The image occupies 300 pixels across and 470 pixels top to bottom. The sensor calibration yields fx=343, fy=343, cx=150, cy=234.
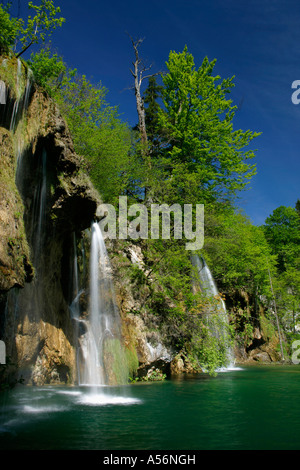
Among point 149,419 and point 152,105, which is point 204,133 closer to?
point 152,105

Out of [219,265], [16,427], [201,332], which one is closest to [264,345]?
[219,265]

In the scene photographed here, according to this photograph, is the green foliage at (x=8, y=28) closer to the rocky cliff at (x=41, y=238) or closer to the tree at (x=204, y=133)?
the rocky cliff at (x=41, y=238)

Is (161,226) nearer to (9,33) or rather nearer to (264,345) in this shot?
(9,33)

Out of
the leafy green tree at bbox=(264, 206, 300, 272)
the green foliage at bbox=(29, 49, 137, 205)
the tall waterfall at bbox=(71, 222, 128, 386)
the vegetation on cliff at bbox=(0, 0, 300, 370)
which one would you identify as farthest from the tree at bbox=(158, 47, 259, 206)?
the leafy green tree at bbox=(264, 206, 300, 272)

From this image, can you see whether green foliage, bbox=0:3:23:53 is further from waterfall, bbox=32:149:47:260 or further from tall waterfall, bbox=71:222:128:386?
tall waterfall, bbox=71:222:128:386

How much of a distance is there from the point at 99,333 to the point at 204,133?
19436mm

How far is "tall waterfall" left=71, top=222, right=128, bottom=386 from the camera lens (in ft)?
39.9

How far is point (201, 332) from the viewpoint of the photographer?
16703 mm

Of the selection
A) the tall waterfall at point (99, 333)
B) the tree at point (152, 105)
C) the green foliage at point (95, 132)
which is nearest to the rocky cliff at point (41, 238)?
the tall waterfall at point (99, 333)

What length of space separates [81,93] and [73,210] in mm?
11769

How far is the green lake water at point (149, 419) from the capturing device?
5.52 metres

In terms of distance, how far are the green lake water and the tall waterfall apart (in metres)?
1.12

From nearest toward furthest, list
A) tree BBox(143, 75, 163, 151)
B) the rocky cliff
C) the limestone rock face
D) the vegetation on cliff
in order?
the rocky cliff → the limestone rock face → the vegetation on cliff → tree BBox(143, 75, 163, 151)

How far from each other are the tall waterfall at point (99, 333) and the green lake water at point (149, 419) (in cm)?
112
